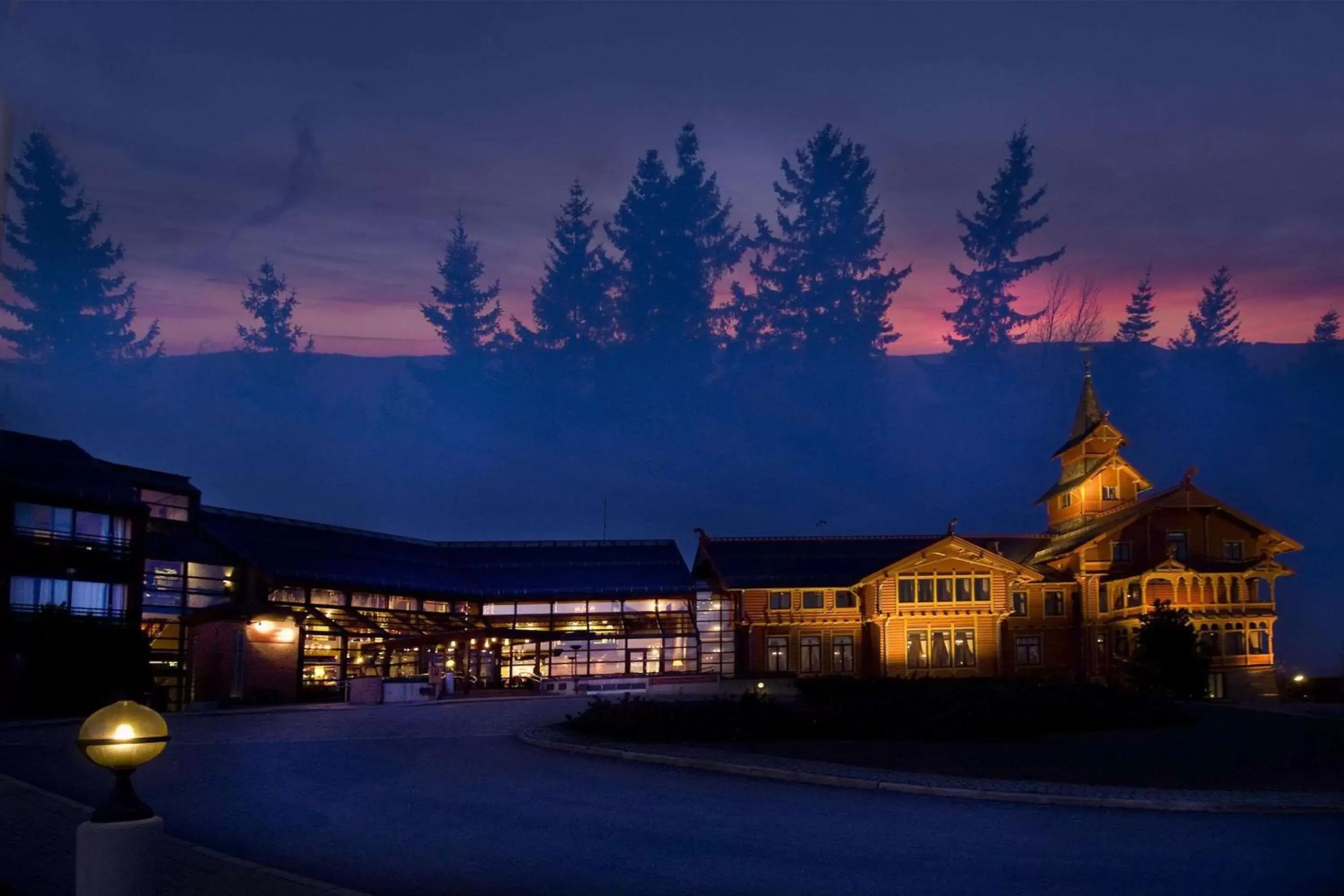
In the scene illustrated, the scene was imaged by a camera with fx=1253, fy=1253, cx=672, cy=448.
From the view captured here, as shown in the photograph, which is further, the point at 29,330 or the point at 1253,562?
the point at 1253,562

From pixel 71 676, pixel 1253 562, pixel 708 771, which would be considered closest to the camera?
pixel 708 771

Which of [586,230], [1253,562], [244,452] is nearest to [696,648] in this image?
[1253,562]

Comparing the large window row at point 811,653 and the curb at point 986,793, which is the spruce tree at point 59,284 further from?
the large window row at point 811,653

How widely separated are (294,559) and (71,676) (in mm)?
14896

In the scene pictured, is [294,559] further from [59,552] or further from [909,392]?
[909,392]

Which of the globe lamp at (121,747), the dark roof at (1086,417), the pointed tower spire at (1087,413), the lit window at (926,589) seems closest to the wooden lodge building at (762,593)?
the lit window at (926,589)

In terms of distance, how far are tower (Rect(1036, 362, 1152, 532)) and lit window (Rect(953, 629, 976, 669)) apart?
1034 cm

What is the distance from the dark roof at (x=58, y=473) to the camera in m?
41.1

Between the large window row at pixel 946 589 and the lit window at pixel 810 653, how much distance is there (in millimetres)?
5064

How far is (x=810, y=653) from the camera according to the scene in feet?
202

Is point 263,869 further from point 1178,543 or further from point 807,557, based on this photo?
point 1178,543

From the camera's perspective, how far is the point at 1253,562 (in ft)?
188

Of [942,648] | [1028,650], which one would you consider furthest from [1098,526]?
[942,648]

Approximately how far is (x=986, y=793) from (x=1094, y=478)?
170ft
